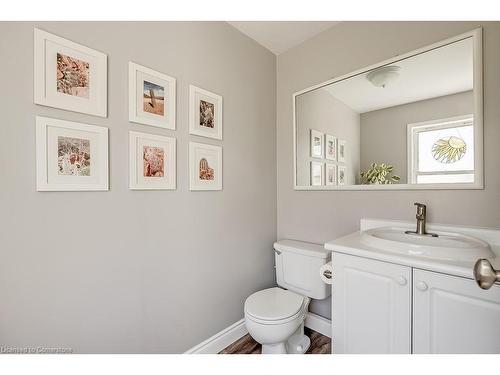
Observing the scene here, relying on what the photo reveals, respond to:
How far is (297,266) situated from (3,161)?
1.67 metres

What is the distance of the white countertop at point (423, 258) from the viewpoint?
34.1 inches

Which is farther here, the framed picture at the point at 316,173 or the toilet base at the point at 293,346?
the framed picture at the point at 316,173

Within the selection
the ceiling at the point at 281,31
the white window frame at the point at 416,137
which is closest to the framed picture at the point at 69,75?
the ceiling at the point at 281,31

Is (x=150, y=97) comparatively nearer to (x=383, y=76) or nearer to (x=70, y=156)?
(x=70, y=156)

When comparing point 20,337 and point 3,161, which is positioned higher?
point 3,161

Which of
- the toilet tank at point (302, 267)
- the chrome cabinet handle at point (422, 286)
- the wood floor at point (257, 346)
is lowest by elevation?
the wood floor at point (257, 346)

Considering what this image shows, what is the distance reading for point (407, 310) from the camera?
0.98 m

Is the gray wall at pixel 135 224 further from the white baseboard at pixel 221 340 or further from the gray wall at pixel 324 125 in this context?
the gray wall at pixel 324 125

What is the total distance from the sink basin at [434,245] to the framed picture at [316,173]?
54cm

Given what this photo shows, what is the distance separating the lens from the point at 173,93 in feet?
4.42

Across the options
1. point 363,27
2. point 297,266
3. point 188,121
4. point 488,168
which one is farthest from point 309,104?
point 297,266

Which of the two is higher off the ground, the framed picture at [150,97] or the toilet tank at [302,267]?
the framed picture at [150,97]

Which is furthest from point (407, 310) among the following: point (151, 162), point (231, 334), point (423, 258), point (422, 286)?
point (151, 162)
